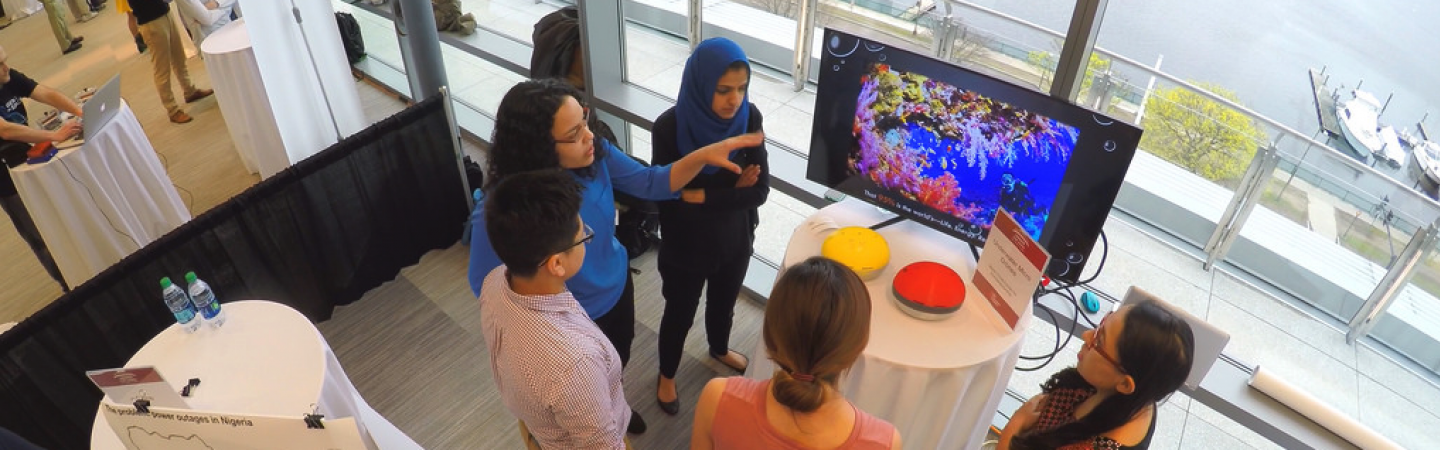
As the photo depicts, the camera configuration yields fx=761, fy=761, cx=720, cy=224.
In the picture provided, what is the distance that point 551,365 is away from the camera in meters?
1.47

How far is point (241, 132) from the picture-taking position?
4262mm

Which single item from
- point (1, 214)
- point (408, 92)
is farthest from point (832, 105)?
point (1, 214)

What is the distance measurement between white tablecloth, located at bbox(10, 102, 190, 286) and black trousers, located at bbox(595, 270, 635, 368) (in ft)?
8.25

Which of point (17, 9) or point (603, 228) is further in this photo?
point (17, 9)

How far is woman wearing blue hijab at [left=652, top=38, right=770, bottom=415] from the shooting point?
81.4 inches

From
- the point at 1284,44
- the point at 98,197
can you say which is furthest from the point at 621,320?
the point at 98,197

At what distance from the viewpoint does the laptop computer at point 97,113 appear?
3.19 meters

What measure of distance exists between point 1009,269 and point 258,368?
205 centimetres

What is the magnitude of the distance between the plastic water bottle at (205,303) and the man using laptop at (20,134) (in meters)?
1.44

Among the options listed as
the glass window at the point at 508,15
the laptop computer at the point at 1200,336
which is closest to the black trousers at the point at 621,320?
the laptop computer at the point at 1200,336

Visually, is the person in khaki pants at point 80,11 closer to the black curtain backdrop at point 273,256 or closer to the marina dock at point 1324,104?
the black curtain backdrop at point 273,256

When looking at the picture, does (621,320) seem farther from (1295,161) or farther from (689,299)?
(1295,161)

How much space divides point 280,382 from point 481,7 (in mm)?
2951

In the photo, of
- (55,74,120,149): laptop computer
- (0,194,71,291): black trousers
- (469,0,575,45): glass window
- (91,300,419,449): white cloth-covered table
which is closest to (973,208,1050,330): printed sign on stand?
(91,300,419,449): white cloth-covered table
